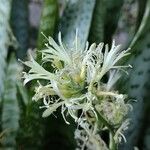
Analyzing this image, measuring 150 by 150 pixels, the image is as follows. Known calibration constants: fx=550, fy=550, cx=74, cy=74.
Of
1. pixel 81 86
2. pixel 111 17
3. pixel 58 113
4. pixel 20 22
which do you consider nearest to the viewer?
pixel 81 86

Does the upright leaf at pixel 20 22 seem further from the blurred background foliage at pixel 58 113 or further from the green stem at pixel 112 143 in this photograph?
the green stem at pixel 112 143

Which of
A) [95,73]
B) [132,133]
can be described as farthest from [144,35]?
[95,73]

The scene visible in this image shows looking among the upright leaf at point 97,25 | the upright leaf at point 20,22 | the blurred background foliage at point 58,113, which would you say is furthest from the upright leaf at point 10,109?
the upright leaf at point 20,22

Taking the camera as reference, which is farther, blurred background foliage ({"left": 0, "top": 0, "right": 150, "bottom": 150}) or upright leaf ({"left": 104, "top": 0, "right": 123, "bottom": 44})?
upright leaf ({"left": 104, "top": 0, "right": 123, "bottom": 44})

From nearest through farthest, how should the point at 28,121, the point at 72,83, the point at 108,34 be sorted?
the point at 72,83
the point at 28,121
the point at 108,34

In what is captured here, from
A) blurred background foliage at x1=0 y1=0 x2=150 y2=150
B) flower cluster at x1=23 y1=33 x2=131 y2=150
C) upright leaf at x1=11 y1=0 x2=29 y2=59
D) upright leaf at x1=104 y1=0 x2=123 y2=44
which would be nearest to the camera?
flower cluster at x1=23 y1=33 x2=131 y2=150

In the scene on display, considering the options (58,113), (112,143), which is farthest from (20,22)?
(112,143)

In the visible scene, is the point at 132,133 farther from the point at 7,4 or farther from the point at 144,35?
the point at 7,4

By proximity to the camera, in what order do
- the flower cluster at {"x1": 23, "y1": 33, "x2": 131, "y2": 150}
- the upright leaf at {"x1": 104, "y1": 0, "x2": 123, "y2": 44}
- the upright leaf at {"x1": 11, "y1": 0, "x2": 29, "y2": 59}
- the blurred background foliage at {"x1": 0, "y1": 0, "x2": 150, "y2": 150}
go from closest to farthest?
the flower cluster at {"x1": 23, "y1": 33, "x2": 131, "y2": 150} < the blurred background foliage at {"x1": 0, "y1": 0, "x2": 150, "y2": 150} < the upright leaf at {"x1": 104, "y1": 0, "x2": 123, "y2": 44} < the upright leaf at {"x1": 11, "y1": 0, "x2": 29, "y2": 59}

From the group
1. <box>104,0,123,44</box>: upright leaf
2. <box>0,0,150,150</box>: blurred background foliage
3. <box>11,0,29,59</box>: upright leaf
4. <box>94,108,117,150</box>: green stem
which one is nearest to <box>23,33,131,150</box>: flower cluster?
<box>94,108,117,150</box>: green stem

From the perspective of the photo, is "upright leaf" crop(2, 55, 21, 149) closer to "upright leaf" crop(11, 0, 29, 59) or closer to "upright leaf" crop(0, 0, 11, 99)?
"upright leaf" crop(0, 0, 11, 99)

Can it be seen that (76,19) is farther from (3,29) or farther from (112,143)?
(112,143)
